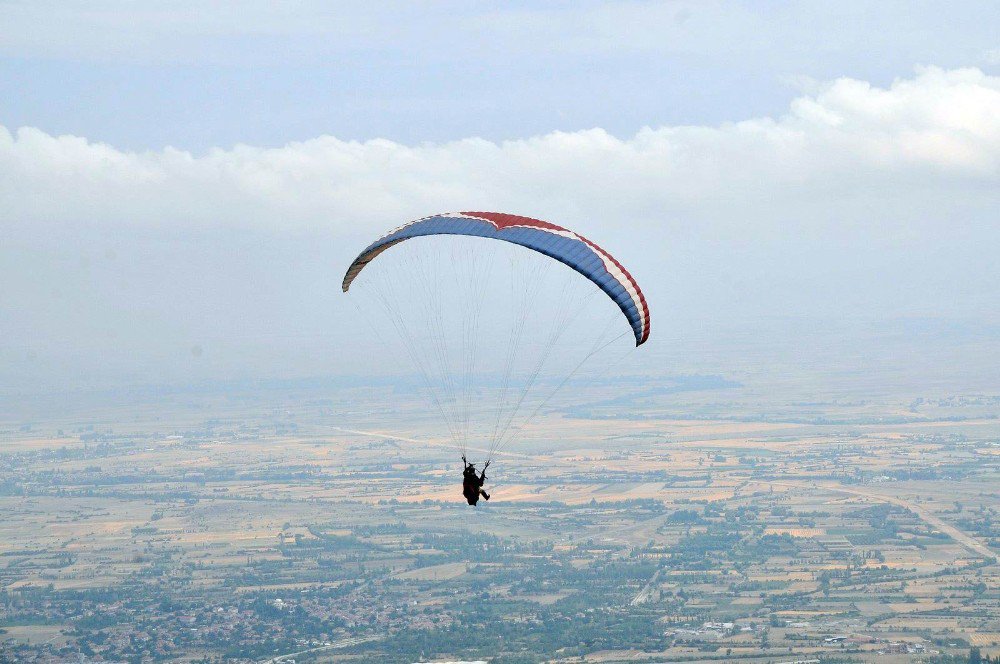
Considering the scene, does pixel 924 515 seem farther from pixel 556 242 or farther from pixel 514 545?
pixel 556 242

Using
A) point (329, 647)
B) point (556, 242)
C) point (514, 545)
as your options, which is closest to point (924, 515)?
point (514, 545)

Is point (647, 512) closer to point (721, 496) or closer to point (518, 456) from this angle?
point (721, 496)

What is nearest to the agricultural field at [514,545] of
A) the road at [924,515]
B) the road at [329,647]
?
the road at [329,647]

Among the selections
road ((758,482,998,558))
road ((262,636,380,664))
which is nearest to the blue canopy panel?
road ((262,636,380,664))

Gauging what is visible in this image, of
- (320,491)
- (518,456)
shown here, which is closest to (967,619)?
(320,491)

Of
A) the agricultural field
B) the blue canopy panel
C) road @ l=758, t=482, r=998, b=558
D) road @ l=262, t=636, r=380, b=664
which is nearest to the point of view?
the blue canopy panel

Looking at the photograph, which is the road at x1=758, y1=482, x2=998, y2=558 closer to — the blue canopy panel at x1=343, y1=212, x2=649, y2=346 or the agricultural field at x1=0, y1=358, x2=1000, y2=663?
the agricultural field at x1=0, y1=358, x2=1000, y2=663

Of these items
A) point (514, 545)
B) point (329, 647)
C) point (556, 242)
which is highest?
point (556, 242)

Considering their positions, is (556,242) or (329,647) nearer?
(556,242)
